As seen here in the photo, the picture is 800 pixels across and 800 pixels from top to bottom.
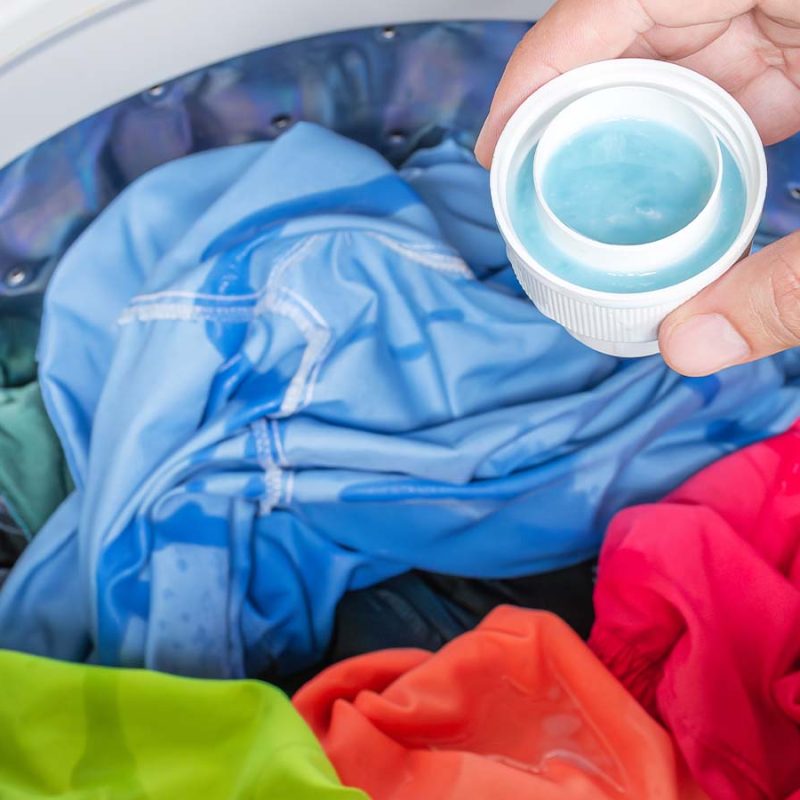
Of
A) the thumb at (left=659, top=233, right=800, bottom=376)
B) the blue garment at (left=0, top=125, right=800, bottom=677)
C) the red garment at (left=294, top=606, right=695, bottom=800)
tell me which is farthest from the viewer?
the blue garment at (left=0, top=125, right=800, bottom=677)

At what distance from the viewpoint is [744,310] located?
446 millimetres

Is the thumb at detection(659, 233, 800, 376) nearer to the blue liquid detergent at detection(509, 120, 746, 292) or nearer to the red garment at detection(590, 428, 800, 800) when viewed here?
the blue liquid detergent at detection(509, 120, 746, 292)

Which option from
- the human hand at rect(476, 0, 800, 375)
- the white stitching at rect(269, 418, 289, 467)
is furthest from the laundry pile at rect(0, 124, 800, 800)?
the human hand at rect(476, 0, 800, 375)

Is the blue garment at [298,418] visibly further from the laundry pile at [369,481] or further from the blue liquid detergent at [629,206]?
the blue liquid detergent at [629,206]

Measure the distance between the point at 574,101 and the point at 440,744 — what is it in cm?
37

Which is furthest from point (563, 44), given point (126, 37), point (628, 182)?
point (126, 37)

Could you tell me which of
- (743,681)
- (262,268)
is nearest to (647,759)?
(743,681)

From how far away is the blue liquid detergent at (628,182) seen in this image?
1.49 ft

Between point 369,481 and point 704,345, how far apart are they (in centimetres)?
30

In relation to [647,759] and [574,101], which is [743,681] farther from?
[574,101]

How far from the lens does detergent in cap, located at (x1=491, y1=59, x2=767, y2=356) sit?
44 centimetres

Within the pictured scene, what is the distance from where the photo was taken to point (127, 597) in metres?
0.70

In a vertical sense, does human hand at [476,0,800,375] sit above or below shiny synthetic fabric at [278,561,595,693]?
above

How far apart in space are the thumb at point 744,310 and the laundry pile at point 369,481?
22cm
